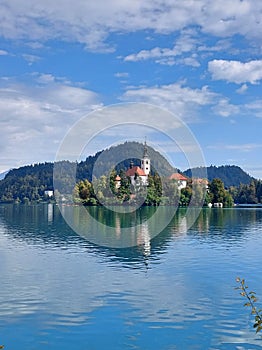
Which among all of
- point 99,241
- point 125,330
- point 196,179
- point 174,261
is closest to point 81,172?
point 196,179

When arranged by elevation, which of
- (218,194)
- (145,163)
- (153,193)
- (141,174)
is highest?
(145,163)

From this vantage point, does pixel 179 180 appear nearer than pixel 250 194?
Yes

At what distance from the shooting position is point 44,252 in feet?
92.1

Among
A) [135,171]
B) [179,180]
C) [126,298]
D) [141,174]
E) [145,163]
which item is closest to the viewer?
[126,298]

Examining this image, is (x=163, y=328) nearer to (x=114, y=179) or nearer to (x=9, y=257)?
(x=9, y=257)

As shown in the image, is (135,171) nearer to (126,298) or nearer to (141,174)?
(141,174)

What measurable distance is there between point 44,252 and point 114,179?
64.9 meters

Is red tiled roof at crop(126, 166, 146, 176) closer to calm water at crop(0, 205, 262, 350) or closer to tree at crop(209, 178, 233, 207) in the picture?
tree at crop(209, 178, 233, 207)

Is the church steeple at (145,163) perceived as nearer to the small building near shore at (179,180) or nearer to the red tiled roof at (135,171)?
the red tiled roof at (135,171)

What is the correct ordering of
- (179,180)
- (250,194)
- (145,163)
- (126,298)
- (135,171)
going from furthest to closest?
(145,163) → (250,194) → (135,171) → (179,180) → (126,298)

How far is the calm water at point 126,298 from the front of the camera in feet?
41.4

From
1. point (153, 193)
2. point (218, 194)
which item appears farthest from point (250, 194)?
point (153, 193)

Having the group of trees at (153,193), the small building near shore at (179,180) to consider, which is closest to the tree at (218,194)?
the group of trees at (153,193)

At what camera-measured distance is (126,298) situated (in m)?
16.6
